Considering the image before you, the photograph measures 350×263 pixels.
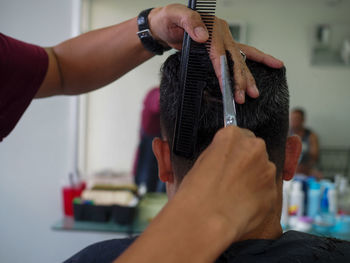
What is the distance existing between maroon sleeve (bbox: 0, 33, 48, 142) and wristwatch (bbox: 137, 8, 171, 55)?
0.41 meters

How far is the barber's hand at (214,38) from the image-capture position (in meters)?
0.89

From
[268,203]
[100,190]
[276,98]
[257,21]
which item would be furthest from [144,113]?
[268,203]

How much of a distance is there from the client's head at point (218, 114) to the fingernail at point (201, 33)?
0.11m

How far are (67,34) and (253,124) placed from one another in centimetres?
199

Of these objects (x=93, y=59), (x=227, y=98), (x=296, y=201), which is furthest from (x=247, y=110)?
(x=296, y=201)

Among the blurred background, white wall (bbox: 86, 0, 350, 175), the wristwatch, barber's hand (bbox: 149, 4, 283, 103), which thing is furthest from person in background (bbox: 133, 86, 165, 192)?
barber's hand (bbox: 149, 4, 283, 103)

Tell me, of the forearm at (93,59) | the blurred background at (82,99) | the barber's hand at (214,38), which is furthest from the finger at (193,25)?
the blurred background at (82,99)

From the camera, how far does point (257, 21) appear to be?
2508 millimetres

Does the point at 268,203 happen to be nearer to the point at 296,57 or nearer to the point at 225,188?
the point at 225,188

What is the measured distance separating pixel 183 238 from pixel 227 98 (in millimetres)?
371

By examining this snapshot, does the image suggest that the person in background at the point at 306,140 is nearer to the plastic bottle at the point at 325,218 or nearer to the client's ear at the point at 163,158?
the plastic bottle at the point at 325,218

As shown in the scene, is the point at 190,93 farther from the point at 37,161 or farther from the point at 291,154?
the point at 37,161

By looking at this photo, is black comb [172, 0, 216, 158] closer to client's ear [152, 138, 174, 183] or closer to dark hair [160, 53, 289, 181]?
dark hair [160, 53, 289, 181]

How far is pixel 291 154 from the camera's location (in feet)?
3.77
